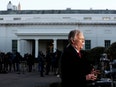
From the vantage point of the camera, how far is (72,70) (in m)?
5.87

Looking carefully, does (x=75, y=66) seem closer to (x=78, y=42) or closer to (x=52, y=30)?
(x=78, y=42)

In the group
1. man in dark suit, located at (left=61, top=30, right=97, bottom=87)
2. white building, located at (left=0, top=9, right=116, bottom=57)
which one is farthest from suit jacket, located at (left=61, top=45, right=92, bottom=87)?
white building, located at (left=0, top=9, right=116, bottom=57)

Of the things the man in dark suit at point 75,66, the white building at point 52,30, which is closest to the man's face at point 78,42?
the man in dark suit at point 75,66

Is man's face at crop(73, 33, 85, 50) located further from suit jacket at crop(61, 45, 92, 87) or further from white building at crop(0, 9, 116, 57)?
white building at crop(0, 9, 116, 57)

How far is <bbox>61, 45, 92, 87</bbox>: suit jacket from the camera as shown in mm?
5863

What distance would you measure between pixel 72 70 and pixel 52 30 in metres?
57.3

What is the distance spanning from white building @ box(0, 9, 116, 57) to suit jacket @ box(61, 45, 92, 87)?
5439 centimetres

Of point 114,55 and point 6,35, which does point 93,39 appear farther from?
point 114,55

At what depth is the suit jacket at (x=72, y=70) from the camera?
5.86 metres

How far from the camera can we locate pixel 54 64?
29.4m

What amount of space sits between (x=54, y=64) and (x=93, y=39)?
114 feet

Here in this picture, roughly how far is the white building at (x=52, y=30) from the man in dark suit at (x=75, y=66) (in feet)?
178
